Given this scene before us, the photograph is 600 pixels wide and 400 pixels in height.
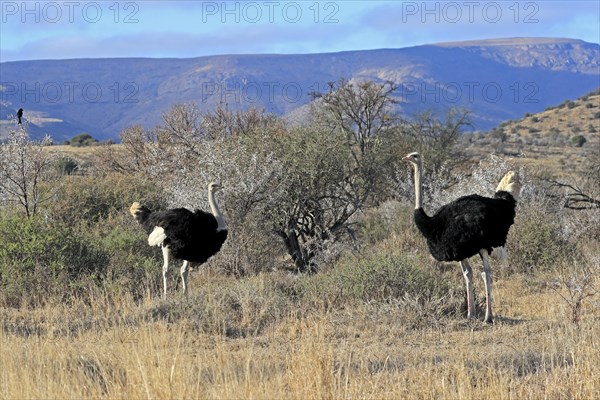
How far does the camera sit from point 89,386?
612cm

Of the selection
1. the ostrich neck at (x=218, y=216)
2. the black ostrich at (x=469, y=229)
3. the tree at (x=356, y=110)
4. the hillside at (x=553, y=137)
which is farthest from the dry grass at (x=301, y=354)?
the hillside at (x=553, y=137)

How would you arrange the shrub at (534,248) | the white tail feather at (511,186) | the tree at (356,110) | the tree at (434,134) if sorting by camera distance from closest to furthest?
the white tail feather at (511,186), the shrub at (534,248), the tree at (356,110), the tree at (434,134)

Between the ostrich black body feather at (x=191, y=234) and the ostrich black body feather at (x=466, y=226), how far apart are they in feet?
8.58

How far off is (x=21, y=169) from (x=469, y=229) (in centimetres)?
878

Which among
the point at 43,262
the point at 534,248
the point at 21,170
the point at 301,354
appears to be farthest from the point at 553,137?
the point at 301,354

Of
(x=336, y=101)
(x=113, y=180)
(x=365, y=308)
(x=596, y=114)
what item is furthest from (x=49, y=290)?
(x=596, y=114)

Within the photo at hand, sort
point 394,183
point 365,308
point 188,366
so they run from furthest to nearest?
point 394,183
point 365,308
point 188,366

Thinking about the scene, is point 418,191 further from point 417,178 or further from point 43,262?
point 43,262

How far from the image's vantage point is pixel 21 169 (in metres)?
15.7

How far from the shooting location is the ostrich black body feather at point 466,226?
32.9 ft

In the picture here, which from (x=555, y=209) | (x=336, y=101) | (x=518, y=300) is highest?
(x=336, y=101)

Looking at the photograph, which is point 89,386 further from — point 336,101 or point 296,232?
point 336,101

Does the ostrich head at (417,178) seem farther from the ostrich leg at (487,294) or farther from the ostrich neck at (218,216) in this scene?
the ostrich neck at (218,216)

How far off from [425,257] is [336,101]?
32.3 feet
